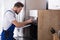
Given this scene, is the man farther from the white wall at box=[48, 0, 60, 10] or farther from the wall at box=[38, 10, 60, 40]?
the white wall at box=[48, 0, 60, 10]

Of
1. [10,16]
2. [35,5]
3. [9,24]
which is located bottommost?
[9,24]

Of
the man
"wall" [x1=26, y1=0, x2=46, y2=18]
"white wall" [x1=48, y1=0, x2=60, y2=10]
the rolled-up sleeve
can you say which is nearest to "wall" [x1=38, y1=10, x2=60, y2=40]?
"white wall" [x1=48, y1=0, x2=60, y2=10]

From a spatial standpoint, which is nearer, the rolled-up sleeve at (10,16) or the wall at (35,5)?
the rolled-up sleeve at (10,16)

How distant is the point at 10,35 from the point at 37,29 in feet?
1.60

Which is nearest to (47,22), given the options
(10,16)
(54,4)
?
(54,4)

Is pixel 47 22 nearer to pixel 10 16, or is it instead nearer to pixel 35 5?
pixel 10 16

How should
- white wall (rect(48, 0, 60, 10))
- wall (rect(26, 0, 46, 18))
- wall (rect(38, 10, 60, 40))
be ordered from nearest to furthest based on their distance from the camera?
wall (rect(38, 10, 60, 40)) < white wall (rect(48, 0, 60, 10)) < wall (rect(26, 0, 46, 18))

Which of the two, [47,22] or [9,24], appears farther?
[9,24]

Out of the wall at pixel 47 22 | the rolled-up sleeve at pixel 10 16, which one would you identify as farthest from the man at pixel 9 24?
the wall at pixel 47 22

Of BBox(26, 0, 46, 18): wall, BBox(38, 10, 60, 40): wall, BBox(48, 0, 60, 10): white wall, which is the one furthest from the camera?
BBox(26, 0, 46, 18): wall

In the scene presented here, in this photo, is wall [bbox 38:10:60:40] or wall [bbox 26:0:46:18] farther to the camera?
wall [bbox 26:0:46:18]

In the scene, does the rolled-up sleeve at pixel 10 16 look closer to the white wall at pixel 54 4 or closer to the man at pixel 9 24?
the man at pixel 9 24

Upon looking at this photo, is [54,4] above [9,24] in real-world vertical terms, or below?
above

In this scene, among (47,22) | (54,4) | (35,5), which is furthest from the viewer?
(35,5)
